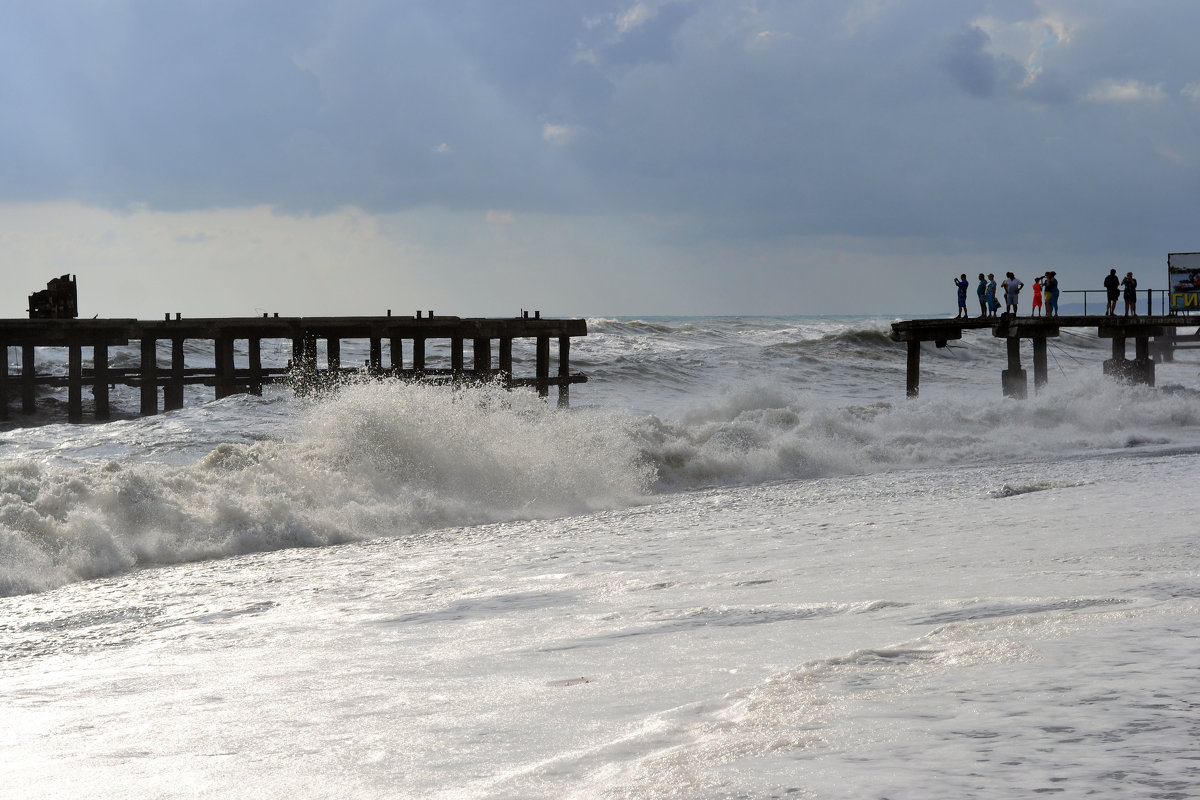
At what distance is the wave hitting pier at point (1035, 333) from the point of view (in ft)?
76.5

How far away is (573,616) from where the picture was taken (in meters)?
5.39

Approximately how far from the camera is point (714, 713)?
11.0ft

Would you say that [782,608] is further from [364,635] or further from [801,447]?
[801,447]

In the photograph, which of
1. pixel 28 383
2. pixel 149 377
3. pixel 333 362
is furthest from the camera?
pixel 28 383

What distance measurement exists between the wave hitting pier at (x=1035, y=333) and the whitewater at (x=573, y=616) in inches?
367

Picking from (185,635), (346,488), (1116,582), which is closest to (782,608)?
(1116,582)

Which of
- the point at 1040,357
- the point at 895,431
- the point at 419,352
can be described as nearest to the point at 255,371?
the point at 419,352

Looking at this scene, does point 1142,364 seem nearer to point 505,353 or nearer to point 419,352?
point 505,353

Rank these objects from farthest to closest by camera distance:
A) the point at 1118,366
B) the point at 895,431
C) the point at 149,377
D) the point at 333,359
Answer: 1. the point at 1118,366
2. the point at 149,377
3. the point at 333,359
4. the point at 895,431

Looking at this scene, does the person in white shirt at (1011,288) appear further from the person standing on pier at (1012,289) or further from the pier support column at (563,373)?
the pier support column at (563,373)

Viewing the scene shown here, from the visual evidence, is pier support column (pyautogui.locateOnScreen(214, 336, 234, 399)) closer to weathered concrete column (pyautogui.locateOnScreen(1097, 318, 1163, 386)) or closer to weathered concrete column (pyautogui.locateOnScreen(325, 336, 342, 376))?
weathered concrete column (pyautogui.locateOnScreen(325, 336, 342, 376))

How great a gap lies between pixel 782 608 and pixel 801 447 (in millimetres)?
9662

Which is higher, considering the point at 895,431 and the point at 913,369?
the point at 913,369

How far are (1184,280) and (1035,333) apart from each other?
4138 mm
